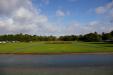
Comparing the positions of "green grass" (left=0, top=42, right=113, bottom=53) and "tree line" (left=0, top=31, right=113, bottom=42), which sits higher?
"tree line" (left=0, top=31, right=113, bottom=42)

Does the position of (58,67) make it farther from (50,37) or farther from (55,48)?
(50,37)

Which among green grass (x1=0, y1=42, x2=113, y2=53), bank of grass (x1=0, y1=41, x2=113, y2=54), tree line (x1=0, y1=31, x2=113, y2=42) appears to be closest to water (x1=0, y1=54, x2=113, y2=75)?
bank of grass (x1=0, y1=41, x2=113, y2=54)

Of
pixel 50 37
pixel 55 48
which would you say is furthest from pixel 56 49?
pixel 50 37

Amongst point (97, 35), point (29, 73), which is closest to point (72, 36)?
point (97, 35)

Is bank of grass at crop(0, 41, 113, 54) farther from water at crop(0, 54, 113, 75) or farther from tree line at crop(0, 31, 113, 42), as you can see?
tree line at crop(0, 31, 113, 42)

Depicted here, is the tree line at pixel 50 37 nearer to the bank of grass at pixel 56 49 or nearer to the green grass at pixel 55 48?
the green grass at pixel 55 48

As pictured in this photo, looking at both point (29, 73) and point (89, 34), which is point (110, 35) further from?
point (29, 73)

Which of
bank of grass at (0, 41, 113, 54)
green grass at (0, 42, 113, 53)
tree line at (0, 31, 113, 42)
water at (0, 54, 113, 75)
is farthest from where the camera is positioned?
tree line at (0, 31, 113, 42)

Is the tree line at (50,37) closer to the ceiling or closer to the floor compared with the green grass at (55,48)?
closer to the ceiling

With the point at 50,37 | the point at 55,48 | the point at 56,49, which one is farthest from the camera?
the point at 50,37

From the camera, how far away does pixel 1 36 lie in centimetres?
13938

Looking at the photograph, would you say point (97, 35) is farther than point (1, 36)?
No

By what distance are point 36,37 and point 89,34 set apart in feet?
100

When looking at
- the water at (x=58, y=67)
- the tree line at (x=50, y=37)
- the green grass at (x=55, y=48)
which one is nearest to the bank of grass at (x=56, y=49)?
the green grass at (x=55, y=48)
